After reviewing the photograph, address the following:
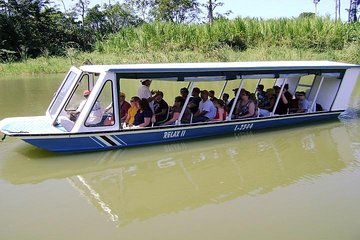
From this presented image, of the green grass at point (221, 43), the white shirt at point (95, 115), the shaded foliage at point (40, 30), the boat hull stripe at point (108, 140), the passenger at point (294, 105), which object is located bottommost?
the shaded foliage at point (40, 30)

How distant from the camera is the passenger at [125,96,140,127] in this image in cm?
852

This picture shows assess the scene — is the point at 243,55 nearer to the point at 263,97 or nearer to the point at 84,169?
the point at 263,97

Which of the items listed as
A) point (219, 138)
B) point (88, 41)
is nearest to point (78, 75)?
point (219, 138)

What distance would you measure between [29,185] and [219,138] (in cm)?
414

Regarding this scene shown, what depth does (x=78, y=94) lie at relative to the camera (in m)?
8.55

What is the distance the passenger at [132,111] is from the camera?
852cm

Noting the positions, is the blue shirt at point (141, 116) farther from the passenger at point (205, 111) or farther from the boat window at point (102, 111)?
the passenger at point (205, 111)

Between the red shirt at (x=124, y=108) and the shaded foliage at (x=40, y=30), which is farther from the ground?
the red shirt at (x=124, y=108)

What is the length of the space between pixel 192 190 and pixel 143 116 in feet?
8.08

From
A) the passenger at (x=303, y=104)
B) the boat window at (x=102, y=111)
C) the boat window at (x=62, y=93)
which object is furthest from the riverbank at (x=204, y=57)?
the boat window at (x=102, y=111)

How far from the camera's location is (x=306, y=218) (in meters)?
5.39

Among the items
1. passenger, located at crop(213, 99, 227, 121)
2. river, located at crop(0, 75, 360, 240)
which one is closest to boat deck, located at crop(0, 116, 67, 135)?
river, located at crop(0, 75, 360, 240)

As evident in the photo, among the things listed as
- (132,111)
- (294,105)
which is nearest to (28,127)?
(132,111)

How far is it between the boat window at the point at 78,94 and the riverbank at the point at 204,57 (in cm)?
1428
